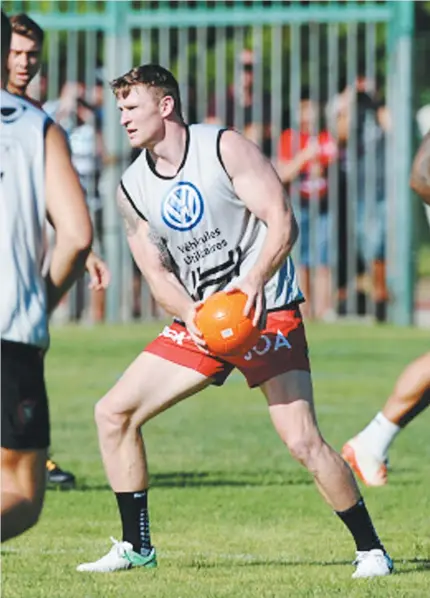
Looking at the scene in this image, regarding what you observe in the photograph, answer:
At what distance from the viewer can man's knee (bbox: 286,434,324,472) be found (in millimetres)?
7887

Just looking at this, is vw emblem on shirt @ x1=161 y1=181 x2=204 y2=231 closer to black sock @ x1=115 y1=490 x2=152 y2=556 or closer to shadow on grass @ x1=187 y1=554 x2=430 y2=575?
black sock @ x1=115 y1=490 x2=152 y2=556

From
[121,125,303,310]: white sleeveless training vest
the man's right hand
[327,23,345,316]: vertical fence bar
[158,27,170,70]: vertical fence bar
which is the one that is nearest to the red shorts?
[121,125,303,310]: white sleeveless training vest

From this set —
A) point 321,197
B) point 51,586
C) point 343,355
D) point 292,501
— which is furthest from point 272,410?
point 321,197

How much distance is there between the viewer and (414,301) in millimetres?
23094

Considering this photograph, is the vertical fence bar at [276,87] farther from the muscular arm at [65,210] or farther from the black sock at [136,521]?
the muscular arm at [65,210]

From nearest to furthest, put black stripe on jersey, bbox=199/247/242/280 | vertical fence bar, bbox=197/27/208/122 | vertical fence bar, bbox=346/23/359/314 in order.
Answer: black stripe on jersey, bbox=199/247/242/280
vertical fence bar, bbox=346/23/359/314
vertical fence bar, bbox=197/27/208/122

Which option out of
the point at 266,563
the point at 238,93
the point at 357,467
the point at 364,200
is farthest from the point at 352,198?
the point at 266,563

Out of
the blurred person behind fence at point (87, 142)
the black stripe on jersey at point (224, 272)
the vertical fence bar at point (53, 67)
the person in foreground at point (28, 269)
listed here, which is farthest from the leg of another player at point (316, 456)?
the vertical fence bar at point (53, 67)

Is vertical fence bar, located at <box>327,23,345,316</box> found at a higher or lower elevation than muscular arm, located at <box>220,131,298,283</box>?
lower

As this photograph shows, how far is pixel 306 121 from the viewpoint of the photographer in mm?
22641

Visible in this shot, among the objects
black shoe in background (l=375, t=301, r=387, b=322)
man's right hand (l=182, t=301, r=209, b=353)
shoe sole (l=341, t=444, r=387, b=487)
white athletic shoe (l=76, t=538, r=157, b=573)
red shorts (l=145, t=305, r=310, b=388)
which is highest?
man's right hand (l=182, t=301, r=209, b=353)

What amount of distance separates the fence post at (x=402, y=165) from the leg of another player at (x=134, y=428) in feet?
49.0

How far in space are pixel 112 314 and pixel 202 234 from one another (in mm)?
15096

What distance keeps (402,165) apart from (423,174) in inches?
587
